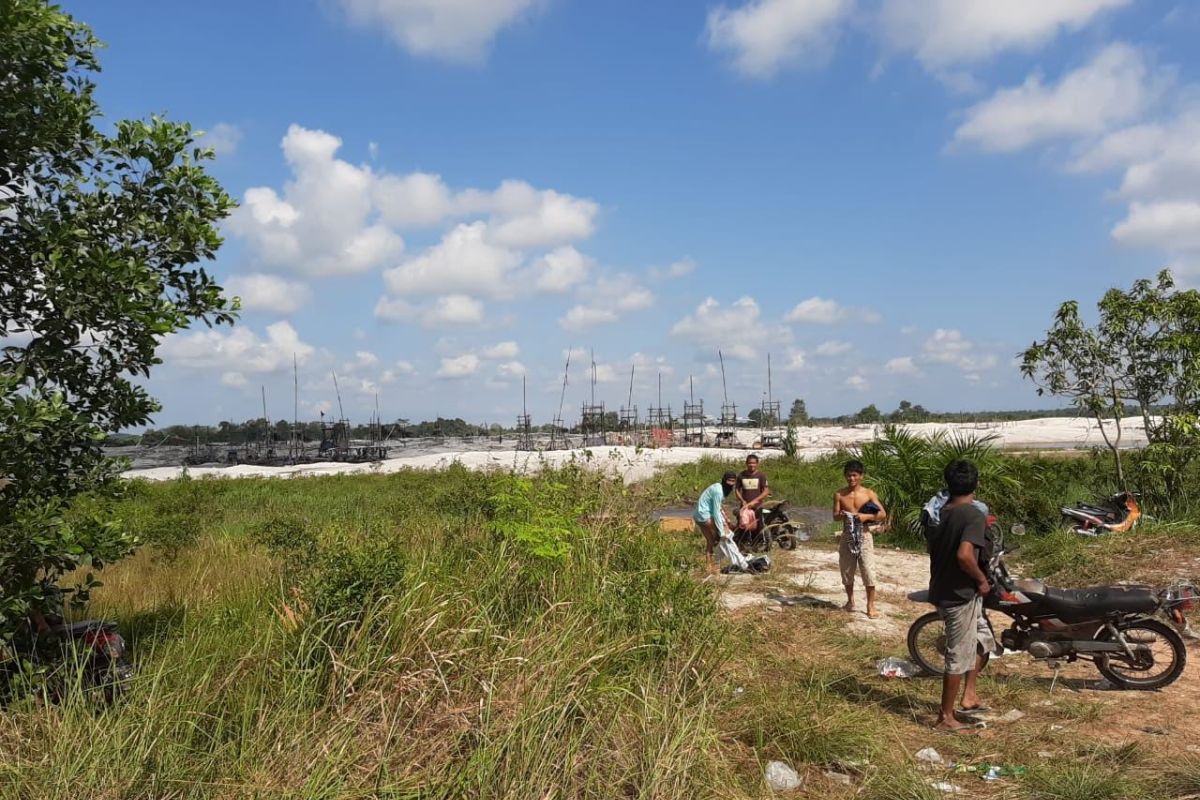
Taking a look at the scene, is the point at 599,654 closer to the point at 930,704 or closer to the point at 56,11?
the point at 930,704

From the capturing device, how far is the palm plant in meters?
Answer: 12.9

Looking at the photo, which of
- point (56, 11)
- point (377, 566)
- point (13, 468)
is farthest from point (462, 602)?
point (56, 11)

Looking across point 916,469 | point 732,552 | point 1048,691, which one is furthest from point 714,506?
point 916,469

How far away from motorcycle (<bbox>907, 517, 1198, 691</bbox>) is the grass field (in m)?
0.31

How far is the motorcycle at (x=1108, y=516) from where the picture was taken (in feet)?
34.4

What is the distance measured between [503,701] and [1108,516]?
33.6 feet

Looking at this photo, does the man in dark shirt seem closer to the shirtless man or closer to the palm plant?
the shirtless man

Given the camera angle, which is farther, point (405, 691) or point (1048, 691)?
point (1048, 691)

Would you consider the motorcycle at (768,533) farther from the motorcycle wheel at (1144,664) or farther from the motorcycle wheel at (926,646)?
the motorcycle wheel at (1144,664)

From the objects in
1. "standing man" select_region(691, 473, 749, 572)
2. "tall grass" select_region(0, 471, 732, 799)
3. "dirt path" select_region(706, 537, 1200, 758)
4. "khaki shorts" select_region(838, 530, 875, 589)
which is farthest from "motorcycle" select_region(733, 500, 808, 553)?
"tall grass" select_region(0, 471, 732, 799)

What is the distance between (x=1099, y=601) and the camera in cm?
565

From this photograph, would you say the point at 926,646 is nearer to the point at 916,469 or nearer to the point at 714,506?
the point at 714,506

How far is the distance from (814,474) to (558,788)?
20.1 metres

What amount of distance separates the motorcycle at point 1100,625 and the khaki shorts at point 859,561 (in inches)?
69.0
